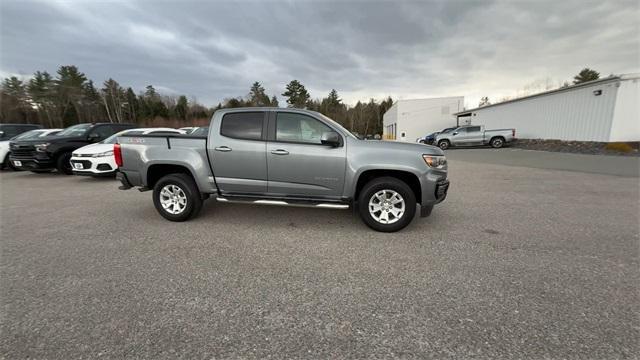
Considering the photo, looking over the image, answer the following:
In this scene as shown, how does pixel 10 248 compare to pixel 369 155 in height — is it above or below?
below

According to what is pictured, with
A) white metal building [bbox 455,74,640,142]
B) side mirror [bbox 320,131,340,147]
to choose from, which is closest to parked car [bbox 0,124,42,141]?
side mirror [bbox 320,131,340,147]

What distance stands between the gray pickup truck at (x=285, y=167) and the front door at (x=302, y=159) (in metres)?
0.01

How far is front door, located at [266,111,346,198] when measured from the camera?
13.2ft

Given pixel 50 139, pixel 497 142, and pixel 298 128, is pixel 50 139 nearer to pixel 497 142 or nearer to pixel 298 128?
pixel 298 128

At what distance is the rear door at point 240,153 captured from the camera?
4223 millimetres

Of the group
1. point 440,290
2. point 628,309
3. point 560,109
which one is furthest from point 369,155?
point 560,109

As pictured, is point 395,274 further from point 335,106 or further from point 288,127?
point 335,106

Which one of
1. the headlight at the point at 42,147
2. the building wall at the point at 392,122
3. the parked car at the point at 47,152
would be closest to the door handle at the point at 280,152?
the parked car at the point at 47,152

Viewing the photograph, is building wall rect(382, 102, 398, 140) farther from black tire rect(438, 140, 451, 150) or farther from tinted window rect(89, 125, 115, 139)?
tinted window rect(89, 125, 115, 139)

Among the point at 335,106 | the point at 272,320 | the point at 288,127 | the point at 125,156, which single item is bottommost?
the point at 272,320

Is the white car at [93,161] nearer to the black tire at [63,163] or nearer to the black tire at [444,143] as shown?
the black tire at [63,163]

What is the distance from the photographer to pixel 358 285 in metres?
2.66

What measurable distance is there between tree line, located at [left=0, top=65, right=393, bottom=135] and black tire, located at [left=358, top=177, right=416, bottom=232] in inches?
1867

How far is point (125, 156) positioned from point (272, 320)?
3.98 meters
